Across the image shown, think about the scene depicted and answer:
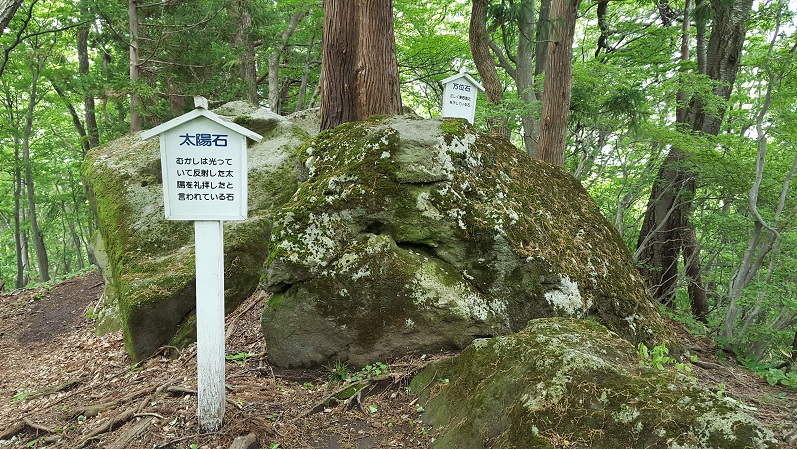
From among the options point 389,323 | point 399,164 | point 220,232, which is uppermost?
point 399,164

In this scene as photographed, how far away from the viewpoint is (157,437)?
115 inches

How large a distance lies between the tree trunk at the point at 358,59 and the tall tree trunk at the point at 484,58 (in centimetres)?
346

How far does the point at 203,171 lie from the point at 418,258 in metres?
1.99

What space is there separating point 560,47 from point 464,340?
17.5 feet

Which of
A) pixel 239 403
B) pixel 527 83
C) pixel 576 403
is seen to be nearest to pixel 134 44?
pixel 527 83

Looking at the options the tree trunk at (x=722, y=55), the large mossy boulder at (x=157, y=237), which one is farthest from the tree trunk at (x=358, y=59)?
the tree trunk at (x=722, y=55)

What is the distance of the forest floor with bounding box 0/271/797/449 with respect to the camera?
9.61 feet

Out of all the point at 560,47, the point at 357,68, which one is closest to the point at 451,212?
the point at 357,68

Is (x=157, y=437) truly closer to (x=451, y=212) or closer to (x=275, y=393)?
(x=275, y=393)

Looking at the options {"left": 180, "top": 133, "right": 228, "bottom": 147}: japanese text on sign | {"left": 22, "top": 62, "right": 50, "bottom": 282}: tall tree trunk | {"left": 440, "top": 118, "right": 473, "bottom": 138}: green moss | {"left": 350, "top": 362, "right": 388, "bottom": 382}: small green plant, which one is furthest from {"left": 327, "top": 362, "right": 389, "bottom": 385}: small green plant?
{"left": 22, "top": 62, "right": 50, "bottom": 282}: tall tree trunk

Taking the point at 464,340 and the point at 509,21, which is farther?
the point at 509,21

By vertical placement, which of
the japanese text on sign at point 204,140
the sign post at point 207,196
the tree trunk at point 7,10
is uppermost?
the tree trunk at point 7,10

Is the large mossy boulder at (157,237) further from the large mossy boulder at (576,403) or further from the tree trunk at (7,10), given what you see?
the large mossy boulder at (576,403)

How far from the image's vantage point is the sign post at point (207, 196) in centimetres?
272
